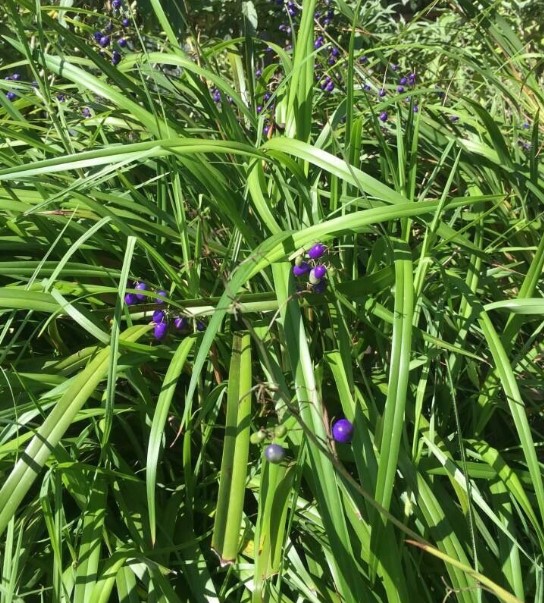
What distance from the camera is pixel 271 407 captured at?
151 centimetres

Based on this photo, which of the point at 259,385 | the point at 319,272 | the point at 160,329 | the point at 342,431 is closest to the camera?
the point at 259,385

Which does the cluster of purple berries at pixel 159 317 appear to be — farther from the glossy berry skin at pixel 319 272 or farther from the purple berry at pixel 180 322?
the glossy berry skin at pixel 319 272

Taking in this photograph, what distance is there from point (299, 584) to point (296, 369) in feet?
1.40

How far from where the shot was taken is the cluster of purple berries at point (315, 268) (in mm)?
1295

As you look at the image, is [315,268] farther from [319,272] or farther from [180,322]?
[180,322]

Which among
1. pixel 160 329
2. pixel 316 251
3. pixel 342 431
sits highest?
pixel 316 251

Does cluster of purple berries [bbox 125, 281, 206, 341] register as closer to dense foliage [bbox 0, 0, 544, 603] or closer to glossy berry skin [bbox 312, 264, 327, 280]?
dense foliage [bbox 0, 0, 544, 603]

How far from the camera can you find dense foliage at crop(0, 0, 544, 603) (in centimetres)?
124

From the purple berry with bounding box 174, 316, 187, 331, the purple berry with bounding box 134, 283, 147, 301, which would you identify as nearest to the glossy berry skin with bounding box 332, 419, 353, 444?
the purple berry with bounding box 174, 316, 187, 331

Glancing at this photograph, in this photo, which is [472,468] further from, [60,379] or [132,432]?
[60,379]

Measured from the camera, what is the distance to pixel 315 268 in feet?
4.27

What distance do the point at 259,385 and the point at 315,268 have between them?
0.33 metres

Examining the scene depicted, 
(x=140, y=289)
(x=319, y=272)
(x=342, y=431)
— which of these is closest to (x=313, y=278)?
(x=319, y=272)

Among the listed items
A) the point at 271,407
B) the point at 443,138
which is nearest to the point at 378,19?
the point at 443,138
